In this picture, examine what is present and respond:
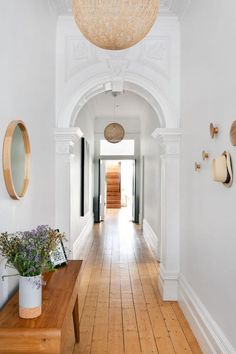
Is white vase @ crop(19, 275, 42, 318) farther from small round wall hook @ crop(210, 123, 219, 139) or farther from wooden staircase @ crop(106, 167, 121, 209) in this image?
wooden staircase @ crop(106, 167, 121, 209)

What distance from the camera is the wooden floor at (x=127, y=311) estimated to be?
2.97m

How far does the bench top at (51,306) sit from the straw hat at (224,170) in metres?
1.31

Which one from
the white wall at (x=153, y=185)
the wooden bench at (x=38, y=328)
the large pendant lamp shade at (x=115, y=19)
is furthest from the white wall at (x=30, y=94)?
the white wall at (x=153, y=185)

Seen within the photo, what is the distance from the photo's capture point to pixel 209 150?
2781 millimetres

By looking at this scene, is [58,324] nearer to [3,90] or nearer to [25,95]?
[3,90]

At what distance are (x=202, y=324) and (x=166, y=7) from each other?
3355 millimetres

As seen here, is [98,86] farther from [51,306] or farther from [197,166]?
[51,306]

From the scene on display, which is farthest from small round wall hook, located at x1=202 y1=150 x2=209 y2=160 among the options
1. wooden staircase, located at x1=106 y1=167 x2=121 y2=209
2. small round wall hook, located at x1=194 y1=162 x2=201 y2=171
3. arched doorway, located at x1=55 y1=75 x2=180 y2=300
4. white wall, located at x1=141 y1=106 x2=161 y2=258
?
wooden staircase, located at x1=106 y1=167 x2=121 y2=209

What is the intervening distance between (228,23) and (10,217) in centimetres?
201

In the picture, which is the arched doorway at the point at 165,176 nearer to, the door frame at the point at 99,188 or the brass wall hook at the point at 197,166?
the brass wall hook at the point at 197,166

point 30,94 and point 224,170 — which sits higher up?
point 30,94

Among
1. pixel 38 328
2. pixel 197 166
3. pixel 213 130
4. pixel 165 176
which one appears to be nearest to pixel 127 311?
pixel 165 176

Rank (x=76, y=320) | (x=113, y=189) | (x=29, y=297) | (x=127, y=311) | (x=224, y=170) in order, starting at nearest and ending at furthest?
(x=29, y=297) < (x=224, y=170) < (x=76, y=320) < (x=127, y=311) < (x=113, y=189)

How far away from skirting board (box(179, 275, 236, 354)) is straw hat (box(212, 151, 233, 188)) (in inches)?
42.7
